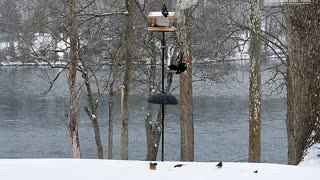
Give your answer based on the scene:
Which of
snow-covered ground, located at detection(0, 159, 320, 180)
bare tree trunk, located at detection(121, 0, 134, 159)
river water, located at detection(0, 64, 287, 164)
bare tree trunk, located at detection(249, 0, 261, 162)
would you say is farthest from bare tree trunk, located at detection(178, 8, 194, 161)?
river water, located at detection(0, 64, 287, 164)

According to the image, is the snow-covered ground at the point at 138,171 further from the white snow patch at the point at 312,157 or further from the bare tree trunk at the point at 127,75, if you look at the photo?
the bare tree trunk at the point at 127,75

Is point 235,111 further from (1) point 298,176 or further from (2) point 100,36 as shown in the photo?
(1) point 298,176

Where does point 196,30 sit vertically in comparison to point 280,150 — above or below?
above

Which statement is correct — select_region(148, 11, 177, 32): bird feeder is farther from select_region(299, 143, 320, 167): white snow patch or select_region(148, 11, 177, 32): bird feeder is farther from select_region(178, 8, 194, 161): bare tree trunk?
select_region(178, 8, 194, 161): bare tree trunk

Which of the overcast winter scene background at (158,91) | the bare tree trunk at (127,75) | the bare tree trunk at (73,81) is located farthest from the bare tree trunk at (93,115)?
the bare tree trunk at (127,75)

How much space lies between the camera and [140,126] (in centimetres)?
1912

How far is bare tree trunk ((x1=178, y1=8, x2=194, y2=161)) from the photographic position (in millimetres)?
9336

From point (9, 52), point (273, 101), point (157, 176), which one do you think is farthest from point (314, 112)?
point (9, 52)

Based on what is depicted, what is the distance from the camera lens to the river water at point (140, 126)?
54.7 feet

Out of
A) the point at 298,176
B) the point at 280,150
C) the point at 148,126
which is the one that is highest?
the point at 298,176

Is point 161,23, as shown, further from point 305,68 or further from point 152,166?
point 152,166

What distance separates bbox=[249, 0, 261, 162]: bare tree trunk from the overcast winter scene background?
0.02m

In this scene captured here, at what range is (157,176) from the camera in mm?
4059

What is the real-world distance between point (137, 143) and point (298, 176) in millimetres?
13595
